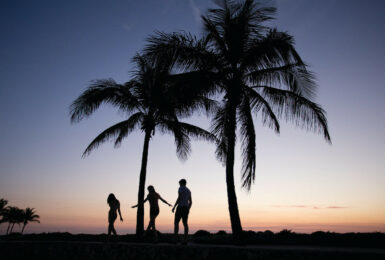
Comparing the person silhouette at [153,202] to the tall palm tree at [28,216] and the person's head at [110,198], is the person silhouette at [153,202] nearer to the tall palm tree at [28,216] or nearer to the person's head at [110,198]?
the person's head at [110,198]

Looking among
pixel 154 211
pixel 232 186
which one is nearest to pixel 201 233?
pixel 232 186

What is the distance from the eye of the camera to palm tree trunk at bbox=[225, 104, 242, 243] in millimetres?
10531

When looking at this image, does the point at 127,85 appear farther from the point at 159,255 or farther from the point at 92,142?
the point at 159,255

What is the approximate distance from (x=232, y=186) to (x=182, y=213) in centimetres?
249

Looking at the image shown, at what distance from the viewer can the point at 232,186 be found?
1102 centimetres

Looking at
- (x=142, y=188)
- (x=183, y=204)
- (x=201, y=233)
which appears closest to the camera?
(x=183, y=204)

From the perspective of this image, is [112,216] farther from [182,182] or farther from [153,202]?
[182,182]

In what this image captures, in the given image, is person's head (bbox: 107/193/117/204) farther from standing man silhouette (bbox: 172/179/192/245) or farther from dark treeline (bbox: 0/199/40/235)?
dark treeline (bbox: 0/199/40/235)

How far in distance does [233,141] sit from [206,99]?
4.08 m

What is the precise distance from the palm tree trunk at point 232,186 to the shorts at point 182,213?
2092 millimetres

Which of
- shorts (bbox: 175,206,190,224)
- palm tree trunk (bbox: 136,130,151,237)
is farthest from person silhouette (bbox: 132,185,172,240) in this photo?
palm tree trunk (bbox: 136,130,151,237)

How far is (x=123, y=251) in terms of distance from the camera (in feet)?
30.0

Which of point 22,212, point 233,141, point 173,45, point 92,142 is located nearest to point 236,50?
point 173,45

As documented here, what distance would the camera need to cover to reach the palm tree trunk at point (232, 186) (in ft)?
34.6
